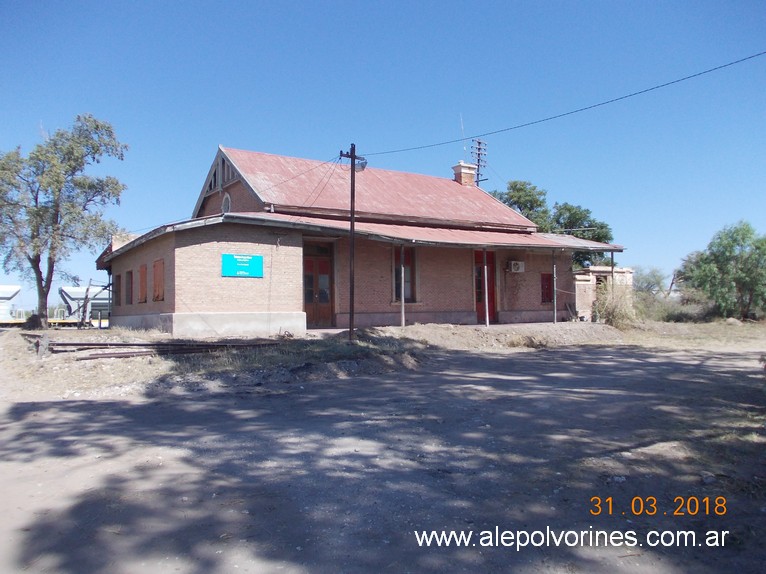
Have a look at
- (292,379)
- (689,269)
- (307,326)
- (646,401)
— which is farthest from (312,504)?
(689,269)

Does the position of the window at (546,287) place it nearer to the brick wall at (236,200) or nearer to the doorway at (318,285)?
the doorway at (318,285)

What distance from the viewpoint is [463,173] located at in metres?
28.5

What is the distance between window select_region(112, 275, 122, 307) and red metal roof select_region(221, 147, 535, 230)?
6721 mm

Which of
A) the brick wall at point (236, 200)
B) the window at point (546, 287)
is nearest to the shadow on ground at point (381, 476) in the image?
the brick wall at point (236, 200)

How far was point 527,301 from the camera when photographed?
23.3m

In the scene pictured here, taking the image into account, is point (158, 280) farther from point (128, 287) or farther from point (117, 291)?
point (117, 291)

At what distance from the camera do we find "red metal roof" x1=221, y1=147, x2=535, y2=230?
20703mm

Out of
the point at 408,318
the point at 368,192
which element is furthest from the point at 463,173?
the point at 408,318

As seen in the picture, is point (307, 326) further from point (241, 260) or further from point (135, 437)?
point (135, 437)

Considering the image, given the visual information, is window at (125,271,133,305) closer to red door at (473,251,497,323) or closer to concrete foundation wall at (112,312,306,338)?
concrete foundation wall at (112,312,306,338)

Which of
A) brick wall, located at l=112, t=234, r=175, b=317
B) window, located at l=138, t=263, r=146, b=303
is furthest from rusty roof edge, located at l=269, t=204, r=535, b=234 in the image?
window, located at l=138, t=263, r=146, b=303

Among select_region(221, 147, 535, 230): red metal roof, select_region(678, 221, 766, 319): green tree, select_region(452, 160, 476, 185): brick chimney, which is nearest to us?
select_region(221, 147, 535, 230): red metal roof

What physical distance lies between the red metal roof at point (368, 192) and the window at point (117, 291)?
6.72 metres

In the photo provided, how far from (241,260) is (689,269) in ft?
77.9
